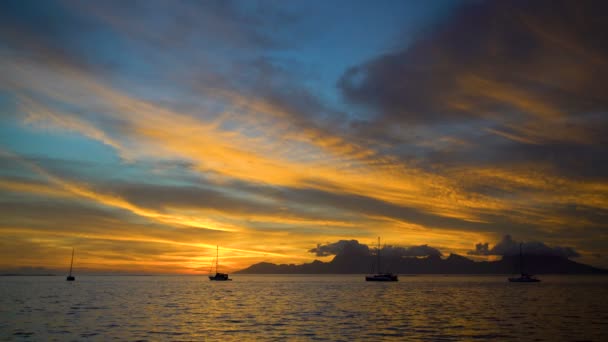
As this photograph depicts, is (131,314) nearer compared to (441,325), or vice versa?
(441,325)

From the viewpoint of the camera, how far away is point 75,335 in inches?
1999

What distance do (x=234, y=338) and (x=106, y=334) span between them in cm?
1412

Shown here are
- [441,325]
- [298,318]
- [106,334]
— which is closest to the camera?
[106,334]

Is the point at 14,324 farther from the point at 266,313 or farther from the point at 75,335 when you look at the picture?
the point at 266,313

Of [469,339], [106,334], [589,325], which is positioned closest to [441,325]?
[469,339]

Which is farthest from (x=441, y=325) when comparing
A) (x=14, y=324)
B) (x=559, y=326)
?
(x=14, y=324)

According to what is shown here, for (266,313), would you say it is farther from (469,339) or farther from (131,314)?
(469,339)

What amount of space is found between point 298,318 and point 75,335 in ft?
94.2

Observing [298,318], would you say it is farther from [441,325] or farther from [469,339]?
[469,339]

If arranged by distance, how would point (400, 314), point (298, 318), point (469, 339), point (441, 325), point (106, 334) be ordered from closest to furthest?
point (469, 339)
point (106, 334)
point (441, 325)
point (298, 318)
point (400, 314)

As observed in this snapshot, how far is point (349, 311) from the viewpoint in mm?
80250

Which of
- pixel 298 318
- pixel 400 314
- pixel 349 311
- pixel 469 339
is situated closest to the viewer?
pixel 469 339

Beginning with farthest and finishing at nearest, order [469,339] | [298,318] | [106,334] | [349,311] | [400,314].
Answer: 1. [349,311]
2. [400,314]
3. [298,318]
4. [106,334]
5. [469,339]

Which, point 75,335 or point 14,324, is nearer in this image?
point 75,335
